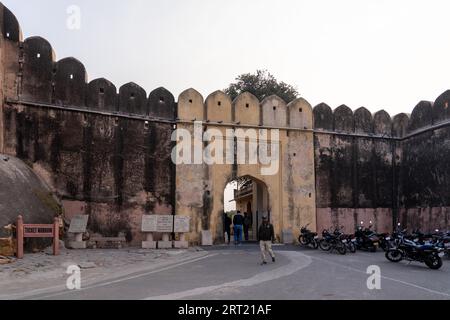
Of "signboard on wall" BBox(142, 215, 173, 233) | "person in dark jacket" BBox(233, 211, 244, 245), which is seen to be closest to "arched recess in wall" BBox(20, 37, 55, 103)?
"signboard on wall" BBox(142, 215, 173, 233)

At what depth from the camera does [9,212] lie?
10977mm

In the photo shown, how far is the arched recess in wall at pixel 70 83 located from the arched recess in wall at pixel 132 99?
1.23 m

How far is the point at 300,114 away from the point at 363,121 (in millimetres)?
2757

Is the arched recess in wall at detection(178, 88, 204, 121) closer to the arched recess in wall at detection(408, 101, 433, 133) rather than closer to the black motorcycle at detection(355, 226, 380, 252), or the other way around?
the black motorcycle at detection(355, 226, 380, 252)

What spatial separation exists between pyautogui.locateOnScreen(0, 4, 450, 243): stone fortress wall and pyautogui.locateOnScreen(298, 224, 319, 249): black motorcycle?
33.4 inches

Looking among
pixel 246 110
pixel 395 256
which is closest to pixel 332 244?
pixel 395 256

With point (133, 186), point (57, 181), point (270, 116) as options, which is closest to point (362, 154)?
point (270, 116)

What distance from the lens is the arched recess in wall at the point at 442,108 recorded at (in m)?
17.0

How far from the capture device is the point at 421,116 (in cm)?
1825

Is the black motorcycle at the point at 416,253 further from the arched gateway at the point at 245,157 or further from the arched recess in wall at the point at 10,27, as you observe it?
the arched recess in wall at the point at 10,27

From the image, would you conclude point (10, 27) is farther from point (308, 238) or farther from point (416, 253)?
point (416, 253)

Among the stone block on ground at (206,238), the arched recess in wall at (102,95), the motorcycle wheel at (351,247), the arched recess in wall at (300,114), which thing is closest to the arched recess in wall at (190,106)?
the arched recess in wall at (102,95)

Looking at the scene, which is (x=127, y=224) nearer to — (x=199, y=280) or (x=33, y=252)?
(x=33, y=252)

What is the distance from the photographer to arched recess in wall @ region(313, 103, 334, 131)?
18.0 meters
